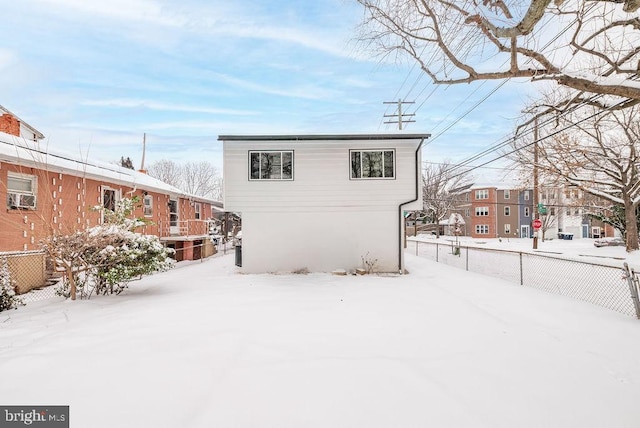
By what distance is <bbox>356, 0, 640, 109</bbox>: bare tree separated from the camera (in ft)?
15.8

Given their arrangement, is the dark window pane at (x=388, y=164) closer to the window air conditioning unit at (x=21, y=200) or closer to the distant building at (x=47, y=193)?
the distant building at (x=47, y=193)

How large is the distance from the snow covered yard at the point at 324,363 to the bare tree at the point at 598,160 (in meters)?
12.1

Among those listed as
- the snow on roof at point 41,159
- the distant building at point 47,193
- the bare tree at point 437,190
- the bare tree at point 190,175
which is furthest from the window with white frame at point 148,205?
the bare tree at point 190,175

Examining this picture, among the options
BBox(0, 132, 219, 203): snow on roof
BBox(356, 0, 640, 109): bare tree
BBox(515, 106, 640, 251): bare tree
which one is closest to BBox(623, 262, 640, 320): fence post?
BBox(356, 0, 640, 109): bare tree

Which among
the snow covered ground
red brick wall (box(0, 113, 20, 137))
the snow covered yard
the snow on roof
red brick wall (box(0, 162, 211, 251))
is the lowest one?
Answer: the snow covered ground

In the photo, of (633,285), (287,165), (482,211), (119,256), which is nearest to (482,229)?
(482,211)

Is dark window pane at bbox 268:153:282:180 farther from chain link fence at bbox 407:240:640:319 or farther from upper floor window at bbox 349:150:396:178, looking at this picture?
chain link fence at bbox 407:240:640:319

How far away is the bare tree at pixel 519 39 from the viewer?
4809 millimetres

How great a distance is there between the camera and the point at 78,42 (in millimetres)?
11273

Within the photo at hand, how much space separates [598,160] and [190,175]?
4574cm

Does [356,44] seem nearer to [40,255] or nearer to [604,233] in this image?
[40,255]

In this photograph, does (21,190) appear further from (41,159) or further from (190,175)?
(190,175)

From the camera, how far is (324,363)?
12.2ft

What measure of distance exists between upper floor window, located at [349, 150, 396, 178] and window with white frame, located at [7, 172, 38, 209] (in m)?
10.5
